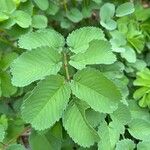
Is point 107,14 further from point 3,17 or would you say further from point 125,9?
point 3,17

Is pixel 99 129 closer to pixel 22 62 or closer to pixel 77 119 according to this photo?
pixel 77 119

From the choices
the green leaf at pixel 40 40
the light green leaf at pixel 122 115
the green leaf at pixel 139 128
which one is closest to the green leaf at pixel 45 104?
the green leaf at pixel 40 40

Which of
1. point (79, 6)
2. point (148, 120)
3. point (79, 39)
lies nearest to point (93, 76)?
point (79, 39)

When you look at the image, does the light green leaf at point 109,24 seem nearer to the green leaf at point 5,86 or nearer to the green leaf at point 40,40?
the green leaf at point 40,40

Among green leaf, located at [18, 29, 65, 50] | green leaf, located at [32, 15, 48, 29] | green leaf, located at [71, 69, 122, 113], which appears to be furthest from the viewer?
green leaf, located at [32, 15, 48, 29]

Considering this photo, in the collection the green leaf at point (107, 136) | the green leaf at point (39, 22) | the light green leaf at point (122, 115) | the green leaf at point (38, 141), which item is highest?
the green leaf at point (39, 22)

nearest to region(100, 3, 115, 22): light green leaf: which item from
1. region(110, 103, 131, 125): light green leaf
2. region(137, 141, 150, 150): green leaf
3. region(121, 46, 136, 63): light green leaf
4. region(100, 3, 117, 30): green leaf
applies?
region(100, 3, 117, 30): green leaf

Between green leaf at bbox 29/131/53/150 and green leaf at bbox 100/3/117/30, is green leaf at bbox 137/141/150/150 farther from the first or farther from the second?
green leaf at bbox 100/3/117/30
